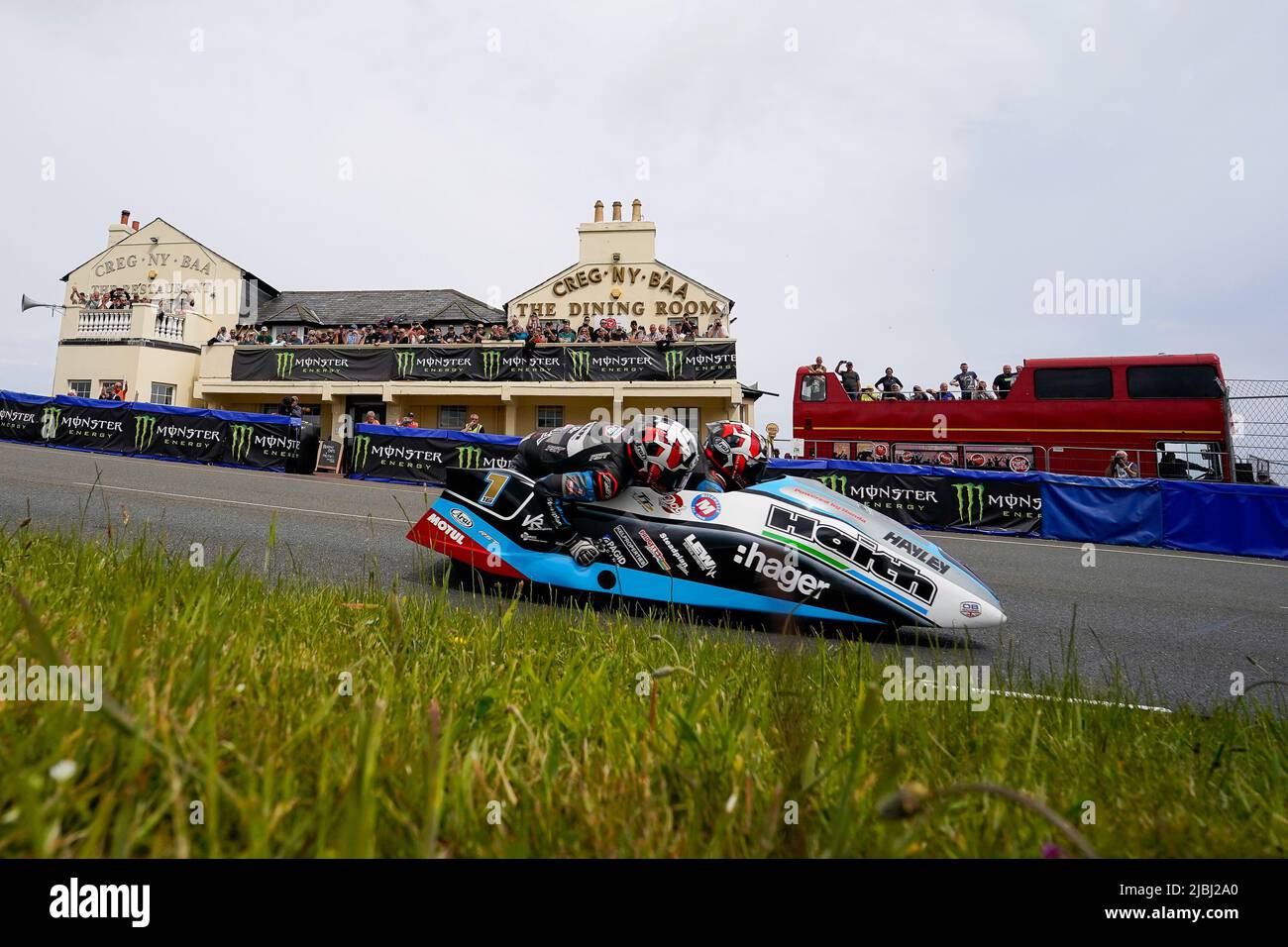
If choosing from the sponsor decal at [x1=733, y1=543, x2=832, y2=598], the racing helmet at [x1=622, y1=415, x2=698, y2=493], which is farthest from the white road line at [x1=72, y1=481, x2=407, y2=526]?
the sponsor decal at [x1=733, y1=543, x2=832, y2=598]

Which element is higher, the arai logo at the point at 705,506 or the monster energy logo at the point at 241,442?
the monster energy logo at the point at 241,442

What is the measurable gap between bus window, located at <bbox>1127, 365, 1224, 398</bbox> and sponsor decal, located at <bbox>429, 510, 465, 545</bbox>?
1674 cm

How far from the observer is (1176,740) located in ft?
6.28

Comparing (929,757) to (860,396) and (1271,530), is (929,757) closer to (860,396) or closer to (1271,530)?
(1271,530)

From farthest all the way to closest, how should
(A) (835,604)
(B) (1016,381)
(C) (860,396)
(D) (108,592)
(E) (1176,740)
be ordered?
1. (C) (860,396)
2. (B) (1016,381)
3. (A) (835,604)
4. (D) (108,592)
5. (E) (1176,740)

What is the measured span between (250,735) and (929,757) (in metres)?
1.48

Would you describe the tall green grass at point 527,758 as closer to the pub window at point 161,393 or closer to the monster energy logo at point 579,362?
the monster energy logo at point 579,362

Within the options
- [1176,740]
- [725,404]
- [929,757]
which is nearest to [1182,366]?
[725,404]

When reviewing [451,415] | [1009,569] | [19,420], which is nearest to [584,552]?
[1009,569]

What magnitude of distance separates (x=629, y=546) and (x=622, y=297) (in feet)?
84.0

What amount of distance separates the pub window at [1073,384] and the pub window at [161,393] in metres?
31.9

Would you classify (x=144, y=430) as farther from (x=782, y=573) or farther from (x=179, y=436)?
(x=782, y=573)

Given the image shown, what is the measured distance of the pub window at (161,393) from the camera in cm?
2578

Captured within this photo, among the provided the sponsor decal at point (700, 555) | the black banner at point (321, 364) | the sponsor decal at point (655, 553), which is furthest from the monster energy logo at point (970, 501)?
the black banner at point (321, 364)
